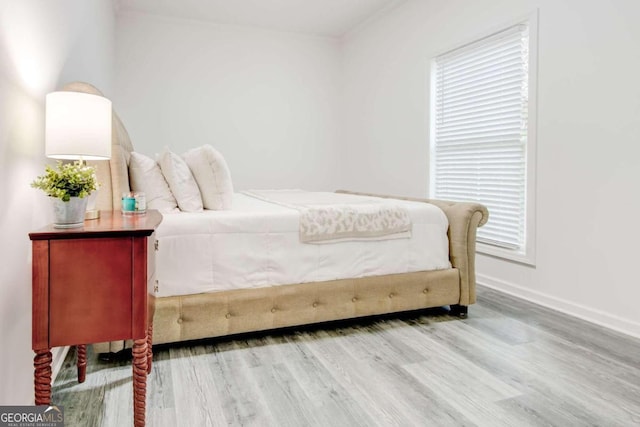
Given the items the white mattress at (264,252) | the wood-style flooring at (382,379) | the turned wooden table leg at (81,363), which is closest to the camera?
the wood-style flooring at (382,379)

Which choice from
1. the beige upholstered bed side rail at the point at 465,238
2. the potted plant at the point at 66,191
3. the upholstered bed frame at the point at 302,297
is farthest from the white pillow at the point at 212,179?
the beige upholstered bed side rail at the point at 465,238

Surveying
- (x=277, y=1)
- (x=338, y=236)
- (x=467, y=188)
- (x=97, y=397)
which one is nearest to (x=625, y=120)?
(x=467, y=188)

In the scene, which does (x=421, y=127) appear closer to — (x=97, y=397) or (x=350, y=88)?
(x=350, y=88)

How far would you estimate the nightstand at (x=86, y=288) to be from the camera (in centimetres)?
133

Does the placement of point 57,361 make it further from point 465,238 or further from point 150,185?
point 465,238

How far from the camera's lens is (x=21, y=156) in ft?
4.88

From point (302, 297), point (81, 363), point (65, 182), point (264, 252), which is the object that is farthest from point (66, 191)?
point (302, 297)

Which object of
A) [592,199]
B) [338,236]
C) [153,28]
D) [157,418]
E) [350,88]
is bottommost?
[157,418]

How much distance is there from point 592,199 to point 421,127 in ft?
6.34

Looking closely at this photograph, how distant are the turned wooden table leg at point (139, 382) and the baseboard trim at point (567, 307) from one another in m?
2.57

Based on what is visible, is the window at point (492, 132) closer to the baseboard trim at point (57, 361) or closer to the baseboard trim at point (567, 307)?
the baseboard trim at point (567, 307)

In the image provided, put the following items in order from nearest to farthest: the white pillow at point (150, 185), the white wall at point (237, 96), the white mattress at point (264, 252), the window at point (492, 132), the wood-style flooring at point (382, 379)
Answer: the wood-style flooring at point (382, 379), the white mattress at point (264, 252), the white pillow at point (150, 185), the window at point (492, 132), the white wall at point (237, 96)

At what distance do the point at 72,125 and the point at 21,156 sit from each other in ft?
0.64

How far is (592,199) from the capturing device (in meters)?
2.75
